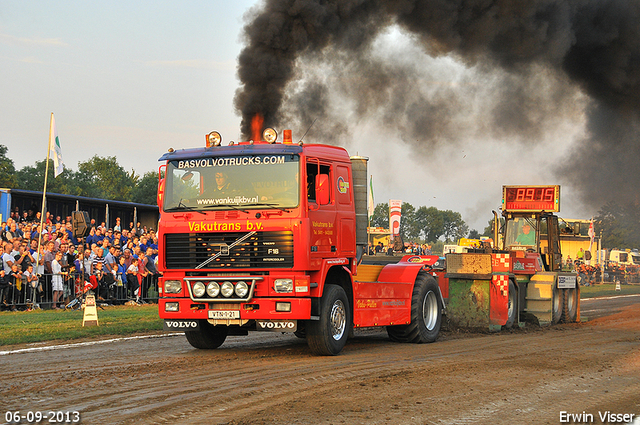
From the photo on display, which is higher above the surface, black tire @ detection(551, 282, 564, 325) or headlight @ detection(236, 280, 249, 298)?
headlight @ detection(236, 280, 249, 298)

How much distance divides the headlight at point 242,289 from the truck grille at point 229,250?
9.7 inches

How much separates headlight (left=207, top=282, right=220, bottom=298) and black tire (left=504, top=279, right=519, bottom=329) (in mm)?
7575

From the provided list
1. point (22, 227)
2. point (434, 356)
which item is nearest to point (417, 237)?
point (22, 227)

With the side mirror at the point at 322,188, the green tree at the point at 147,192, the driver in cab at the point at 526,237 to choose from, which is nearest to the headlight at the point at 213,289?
the side mirror at the point at 322,188

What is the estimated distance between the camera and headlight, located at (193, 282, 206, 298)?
10.4m

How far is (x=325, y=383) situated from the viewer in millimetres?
A: 8078

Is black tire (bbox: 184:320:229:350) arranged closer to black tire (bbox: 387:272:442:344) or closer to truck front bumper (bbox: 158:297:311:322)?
truck front bumper (bbox: 158:297:311:322)

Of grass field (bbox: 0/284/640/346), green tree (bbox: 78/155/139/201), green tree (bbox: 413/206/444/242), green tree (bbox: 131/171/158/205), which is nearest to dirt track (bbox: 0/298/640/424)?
grass field (bbox: 0/284/640/346)

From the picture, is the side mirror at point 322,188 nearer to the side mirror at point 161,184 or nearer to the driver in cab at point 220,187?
the driver in cab at point 220,187

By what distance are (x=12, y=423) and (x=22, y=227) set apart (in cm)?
1726

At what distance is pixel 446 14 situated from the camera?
53.2 feet

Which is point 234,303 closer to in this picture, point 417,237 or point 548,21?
point 548,21

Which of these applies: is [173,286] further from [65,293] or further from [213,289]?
[65,293]

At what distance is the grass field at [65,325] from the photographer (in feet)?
42.3
